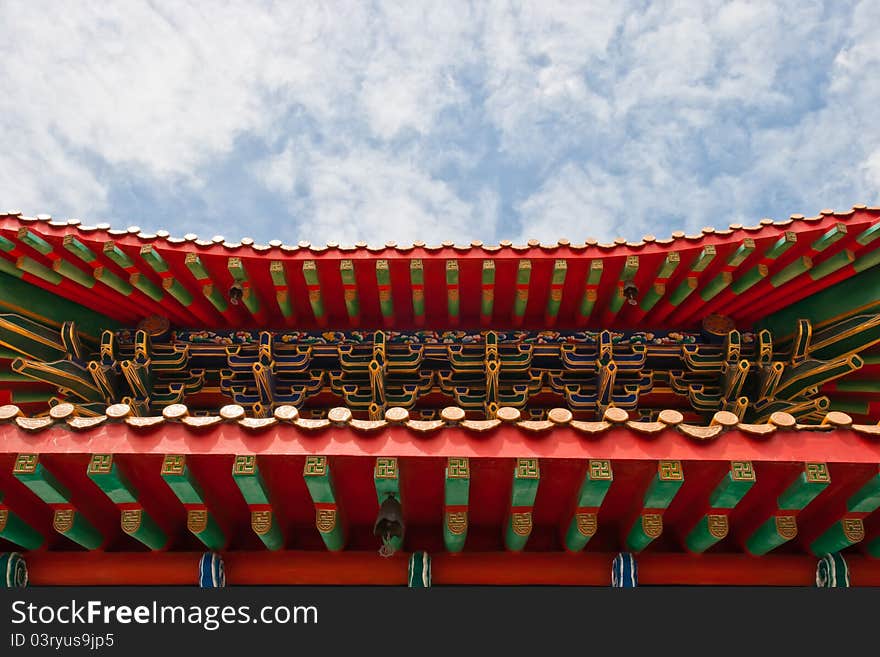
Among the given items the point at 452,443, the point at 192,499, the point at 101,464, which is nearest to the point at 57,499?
the point at 101,464

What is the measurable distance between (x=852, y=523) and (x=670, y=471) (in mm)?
1381

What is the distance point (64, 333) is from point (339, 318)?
9.52ft

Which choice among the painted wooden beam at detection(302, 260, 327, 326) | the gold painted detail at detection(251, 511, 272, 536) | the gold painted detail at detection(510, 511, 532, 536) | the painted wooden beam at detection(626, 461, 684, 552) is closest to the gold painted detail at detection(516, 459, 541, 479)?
the gold painted detail at detection(510, 511, 532, 536)

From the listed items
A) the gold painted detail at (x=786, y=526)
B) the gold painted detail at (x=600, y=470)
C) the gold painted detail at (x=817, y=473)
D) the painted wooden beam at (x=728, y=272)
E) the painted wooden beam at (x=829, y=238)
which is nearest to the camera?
the gold painted detail at (x=817, y=473)

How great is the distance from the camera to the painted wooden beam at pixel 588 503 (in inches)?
136

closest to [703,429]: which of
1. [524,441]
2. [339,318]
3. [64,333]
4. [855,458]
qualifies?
[855,458]

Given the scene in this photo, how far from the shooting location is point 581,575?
4.16m

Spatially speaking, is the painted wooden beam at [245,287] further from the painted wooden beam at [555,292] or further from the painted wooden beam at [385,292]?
the painted wooden beam at [555,292]

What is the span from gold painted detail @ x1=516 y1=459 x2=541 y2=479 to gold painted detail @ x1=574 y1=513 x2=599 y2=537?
0.57 metres

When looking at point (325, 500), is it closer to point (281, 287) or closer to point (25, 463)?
point (25, 463)

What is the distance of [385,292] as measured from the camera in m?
6.09

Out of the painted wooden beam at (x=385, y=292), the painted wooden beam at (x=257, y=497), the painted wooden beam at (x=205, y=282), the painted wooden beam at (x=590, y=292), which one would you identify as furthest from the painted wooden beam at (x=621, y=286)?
the painted wooden beam at (x=205, y=282)

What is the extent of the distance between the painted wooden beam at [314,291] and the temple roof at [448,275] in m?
0.01

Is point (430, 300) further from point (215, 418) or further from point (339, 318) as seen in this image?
point (215, 418)
